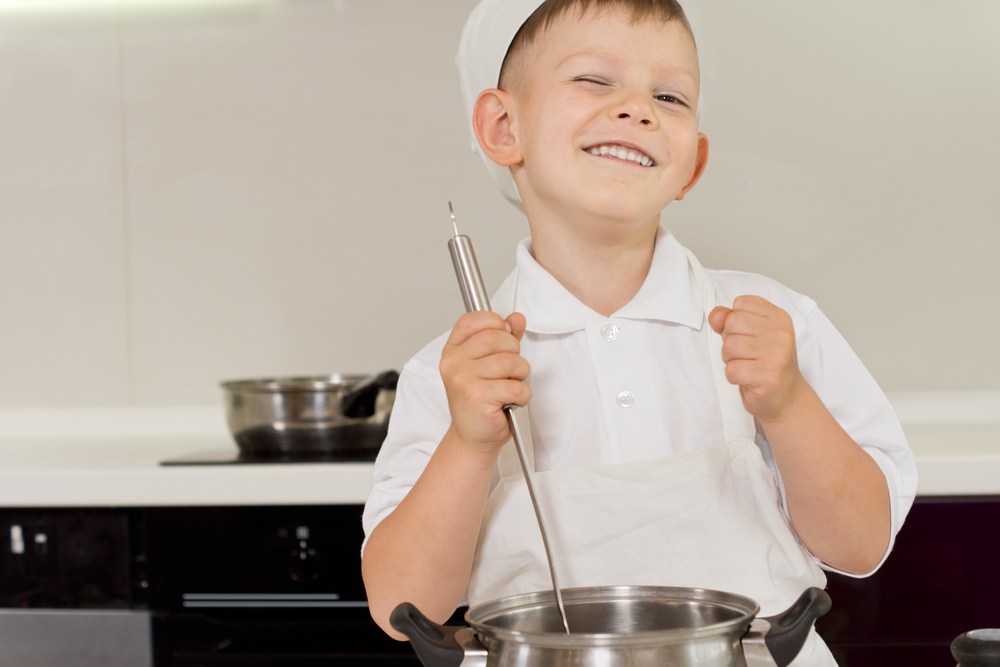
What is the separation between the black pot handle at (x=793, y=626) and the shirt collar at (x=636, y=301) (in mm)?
336

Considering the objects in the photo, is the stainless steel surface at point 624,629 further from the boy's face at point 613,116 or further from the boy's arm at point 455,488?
the boy's face at point 613,116

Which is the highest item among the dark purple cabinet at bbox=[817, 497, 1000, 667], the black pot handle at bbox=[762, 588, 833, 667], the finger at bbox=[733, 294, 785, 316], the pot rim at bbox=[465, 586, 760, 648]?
the finger at bbox=[733, 294, 785, 316]

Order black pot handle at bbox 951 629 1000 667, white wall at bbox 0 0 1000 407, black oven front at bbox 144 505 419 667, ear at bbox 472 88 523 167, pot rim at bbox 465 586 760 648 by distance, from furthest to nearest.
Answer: white wall at bbox 0 0 1000 407 < black oven front at bbox 144 505 419 667 < ear at bbox 472 88 523 167 < black pot handle at bbox 951 629 1000 667 < pot rim at bbox 465 586 760 648

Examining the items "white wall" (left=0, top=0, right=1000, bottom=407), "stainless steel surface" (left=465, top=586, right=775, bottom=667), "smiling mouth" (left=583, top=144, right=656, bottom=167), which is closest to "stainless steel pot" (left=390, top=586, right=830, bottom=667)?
"stainless steel surface" (left=465, top=586, right=775, bottom=667)

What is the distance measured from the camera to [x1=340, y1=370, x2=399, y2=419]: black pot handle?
4.00 feet

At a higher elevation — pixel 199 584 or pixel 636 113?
pixel 636 113

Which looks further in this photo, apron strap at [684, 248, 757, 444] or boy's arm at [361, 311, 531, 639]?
apron strap at [684, 248, 757, 444]

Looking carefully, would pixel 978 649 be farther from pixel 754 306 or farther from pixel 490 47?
pixel 490 47

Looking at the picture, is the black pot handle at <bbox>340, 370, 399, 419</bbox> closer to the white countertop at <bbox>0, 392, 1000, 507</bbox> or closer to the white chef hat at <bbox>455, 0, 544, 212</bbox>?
the white countertop at <bbox>0, 392, 1000, 507</bbox>

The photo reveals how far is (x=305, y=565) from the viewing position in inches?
46.3

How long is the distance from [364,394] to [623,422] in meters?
0.61

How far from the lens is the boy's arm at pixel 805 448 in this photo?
551mm

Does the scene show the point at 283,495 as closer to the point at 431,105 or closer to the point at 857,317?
the point at 431,105

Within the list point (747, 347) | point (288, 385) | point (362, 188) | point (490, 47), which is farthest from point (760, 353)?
point (362, 188)
